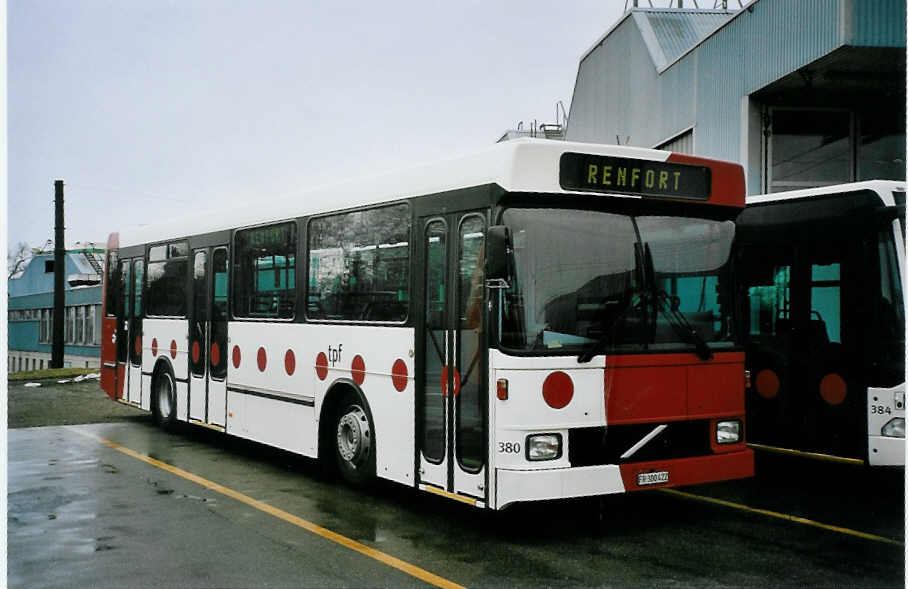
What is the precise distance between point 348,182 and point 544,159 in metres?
2.84

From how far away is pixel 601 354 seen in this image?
272 inches

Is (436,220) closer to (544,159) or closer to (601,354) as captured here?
(544,159)

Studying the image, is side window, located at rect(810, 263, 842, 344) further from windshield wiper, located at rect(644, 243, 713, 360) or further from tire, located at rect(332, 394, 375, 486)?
tire, located at rect(332, 394, 375, 486)

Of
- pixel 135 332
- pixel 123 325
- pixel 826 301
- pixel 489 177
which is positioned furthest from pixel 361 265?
pixel 123 325

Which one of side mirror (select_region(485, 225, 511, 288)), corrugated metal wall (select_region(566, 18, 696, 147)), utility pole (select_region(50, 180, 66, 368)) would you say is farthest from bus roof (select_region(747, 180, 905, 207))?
utility pole (select_region(50, 180, 66, 368))

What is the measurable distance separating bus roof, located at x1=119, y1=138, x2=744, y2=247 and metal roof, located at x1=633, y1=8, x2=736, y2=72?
43.7 feet

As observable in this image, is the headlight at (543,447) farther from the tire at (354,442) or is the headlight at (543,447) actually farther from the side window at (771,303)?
the side window at (771,303)

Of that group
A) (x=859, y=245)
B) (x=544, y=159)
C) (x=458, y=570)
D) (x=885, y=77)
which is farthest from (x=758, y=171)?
(x=458, y=570)

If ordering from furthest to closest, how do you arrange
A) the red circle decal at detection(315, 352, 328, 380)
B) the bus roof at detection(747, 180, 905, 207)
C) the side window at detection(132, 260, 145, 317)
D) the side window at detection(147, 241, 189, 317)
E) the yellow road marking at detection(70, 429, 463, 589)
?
the side window at detection(132, 260, 145, 317) < the side window at detection(147, 241, 189, 317) < the red circle decal at detection(315, 352, 328, 380) < the bus roof at detection(747, 180, 905, 207) < the yellow road marking at detection(70, 429, 463, 589)

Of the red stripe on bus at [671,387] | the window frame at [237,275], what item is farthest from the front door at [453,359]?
the window frame at [237,275]

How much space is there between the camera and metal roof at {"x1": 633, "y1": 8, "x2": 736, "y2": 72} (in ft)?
70.2

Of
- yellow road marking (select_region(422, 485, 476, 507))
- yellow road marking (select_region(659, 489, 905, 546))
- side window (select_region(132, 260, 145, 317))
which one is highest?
side window (select_region(132, 260, 145, 317))

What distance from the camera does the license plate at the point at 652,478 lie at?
6.93 metres

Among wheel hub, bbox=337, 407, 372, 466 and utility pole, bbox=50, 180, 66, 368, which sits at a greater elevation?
utility pole, bbox=50, 180, 66, 368
